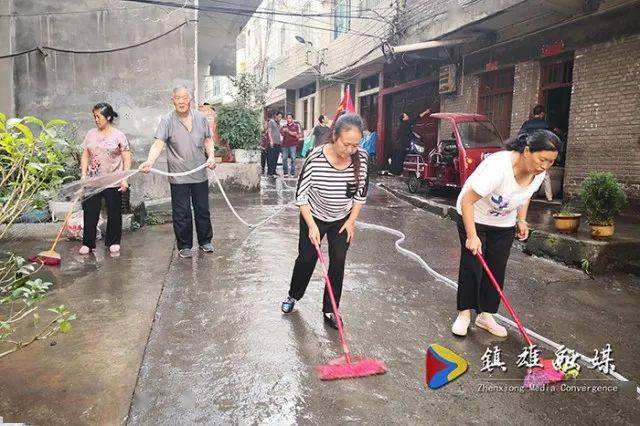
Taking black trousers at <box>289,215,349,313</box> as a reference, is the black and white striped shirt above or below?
above

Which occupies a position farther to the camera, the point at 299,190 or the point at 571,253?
the point at 571,253

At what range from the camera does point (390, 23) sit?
1445cm

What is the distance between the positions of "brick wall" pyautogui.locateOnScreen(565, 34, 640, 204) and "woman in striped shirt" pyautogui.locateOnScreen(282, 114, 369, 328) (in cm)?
702

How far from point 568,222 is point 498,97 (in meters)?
6.96

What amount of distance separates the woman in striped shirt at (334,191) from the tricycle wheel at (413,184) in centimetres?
786

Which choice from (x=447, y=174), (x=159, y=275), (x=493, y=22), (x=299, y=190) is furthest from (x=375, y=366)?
(x=493, y=22)

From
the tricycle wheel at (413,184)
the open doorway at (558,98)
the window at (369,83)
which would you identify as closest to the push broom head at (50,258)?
the tricycle wheel at (413,184)

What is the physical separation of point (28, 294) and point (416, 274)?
3655 mm

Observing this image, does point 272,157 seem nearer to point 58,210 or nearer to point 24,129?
point 58,210

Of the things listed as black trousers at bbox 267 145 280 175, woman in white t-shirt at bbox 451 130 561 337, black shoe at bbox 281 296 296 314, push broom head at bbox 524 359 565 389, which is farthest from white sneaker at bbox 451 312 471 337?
black trousers at bbox 267 145 280 175

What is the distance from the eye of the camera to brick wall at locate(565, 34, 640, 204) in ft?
27.6

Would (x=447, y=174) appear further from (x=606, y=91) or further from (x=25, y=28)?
(x=25, y=28)

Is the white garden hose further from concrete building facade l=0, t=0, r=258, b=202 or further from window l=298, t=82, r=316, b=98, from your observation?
window l=298, t=82, r=316, b=98

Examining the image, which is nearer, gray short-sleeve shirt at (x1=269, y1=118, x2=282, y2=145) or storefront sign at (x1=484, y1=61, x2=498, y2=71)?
storefront sign at (x1=484, y1=61, x2=498, y2=71)
